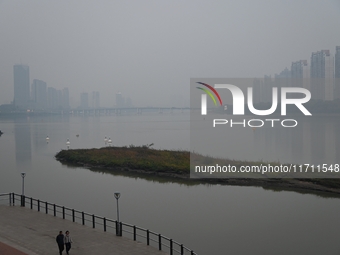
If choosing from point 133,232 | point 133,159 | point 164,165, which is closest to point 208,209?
point 133,232

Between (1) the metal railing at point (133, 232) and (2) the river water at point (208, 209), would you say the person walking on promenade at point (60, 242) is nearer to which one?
(1) the metal railing at point (133, 232)

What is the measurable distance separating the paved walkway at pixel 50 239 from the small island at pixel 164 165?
11192 mm

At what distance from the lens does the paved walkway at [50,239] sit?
33.8ft

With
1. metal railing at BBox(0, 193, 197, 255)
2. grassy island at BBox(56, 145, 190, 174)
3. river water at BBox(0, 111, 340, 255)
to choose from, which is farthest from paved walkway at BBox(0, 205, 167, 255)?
grassy island at BBox(56, 145, 190, 174)

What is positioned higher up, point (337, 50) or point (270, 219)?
point (337, 50)

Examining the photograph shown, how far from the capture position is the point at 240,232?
46.3ft

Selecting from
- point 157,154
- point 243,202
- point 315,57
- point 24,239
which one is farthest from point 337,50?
point 24,239

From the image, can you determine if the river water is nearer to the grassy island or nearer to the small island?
the small island

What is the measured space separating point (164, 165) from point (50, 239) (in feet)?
48.0

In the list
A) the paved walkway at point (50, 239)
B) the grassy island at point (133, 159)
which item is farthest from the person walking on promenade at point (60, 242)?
the grassy island at point (133, 159)

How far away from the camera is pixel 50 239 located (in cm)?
1123

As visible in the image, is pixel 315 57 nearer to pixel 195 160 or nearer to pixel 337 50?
pixel 337 50

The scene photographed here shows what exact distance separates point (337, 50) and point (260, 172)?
6110 centimetres

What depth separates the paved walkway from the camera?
33.8 ft
